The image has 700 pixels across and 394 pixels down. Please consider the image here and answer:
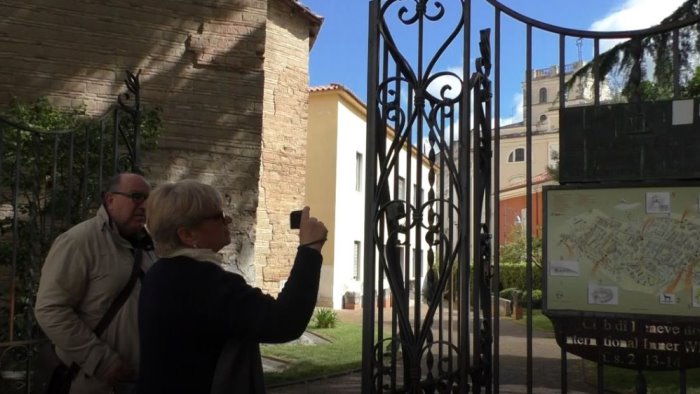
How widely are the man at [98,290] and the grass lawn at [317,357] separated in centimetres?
576

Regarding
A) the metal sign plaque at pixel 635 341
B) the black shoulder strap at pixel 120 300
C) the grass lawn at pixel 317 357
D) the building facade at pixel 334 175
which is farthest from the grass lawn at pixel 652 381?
the building facade at pixel 334 175

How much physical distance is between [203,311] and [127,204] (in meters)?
1.55

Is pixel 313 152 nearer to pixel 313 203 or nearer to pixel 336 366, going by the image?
pixel 313 203

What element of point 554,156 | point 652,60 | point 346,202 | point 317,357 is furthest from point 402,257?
point 346,202

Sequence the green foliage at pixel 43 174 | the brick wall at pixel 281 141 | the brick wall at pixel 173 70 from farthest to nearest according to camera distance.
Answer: the brick wall at pixel 281 141 < the brick wall at pixel 173 70 < the green foliage at pixel 43 174

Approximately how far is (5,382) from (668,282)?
5.72m

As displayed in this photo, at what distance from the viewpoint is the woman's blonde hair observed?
2.30m

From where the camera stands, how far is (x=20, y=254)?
6.95 m

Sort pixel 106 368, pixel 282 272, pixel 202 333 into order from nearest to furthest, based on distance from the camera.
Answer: pixel 202 333
pixel 106 368
pixel 282 272

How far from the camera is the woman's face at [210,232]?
2.33 m

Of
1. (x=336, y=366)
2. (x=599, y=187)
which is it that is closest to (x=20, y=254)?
(x=336, y=366)

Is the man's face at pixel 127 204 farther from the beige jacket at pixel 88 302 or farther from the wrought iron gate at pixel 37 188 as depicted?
the wrought iron gate at pixel 37 188

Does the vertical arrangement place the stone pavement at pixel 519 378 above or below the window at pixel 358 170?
below

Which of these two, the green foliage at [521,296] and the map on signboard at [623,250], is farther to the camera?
the green foliage at [521,296]
